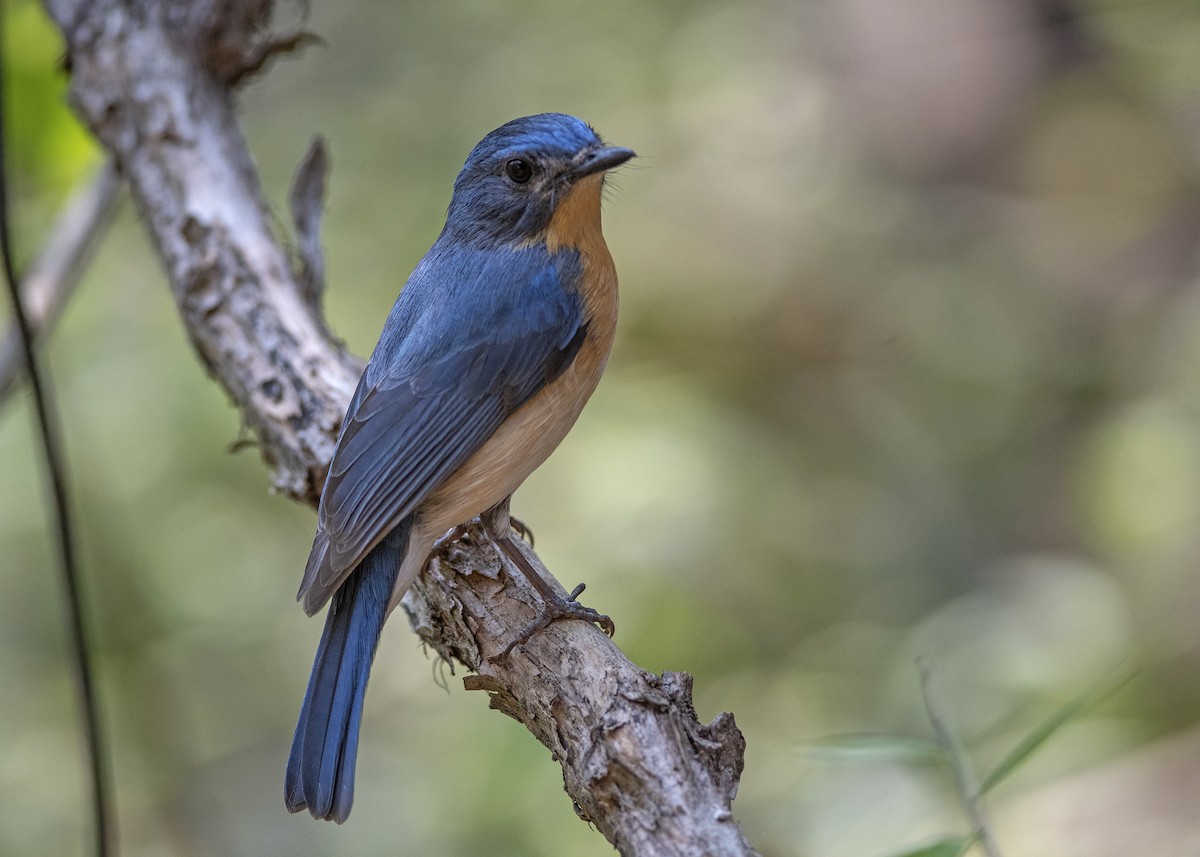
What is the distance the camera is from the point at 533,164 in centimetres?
326

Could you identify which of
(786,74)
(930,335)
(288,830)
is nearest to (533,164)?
(288,830)

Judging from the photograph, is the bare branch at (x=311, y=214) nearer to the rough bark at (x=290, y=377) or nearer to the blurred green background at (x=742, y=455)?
the rough bark at (x=290, y=377)

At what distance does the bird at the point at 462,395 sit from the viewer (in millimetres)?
2803

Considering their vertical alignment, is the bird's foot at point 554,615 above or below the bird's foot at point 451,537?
below

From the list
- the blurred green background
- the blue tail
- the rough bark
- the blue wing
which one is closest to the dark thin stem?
the blue tail

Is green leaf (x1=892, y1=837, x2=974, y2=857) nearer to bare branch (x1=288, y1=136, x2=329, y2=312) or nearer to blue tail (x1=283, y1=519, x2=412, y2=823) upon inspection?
blue tail (x1=283, y1=519, x2=412, y2=823)

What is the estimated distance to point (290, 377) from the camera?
349 centimetres

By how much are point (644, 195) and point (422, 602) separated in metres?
3.66

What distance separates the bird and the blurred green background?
53cm

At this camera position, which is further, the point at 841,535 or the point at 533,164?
the point at 841,535

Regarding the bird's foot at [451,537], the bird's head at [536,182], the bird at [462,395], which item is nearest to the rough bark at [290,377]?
the bird's foot at [451,537]

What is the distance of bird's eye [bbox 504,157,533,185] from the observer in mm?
3266

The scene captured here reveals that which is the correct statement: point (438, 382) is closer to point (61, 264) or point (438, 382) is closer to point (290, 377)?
point (290, 377)

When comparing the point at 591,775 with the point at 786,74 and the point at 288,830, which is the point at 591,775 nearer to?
the point at 288,830
